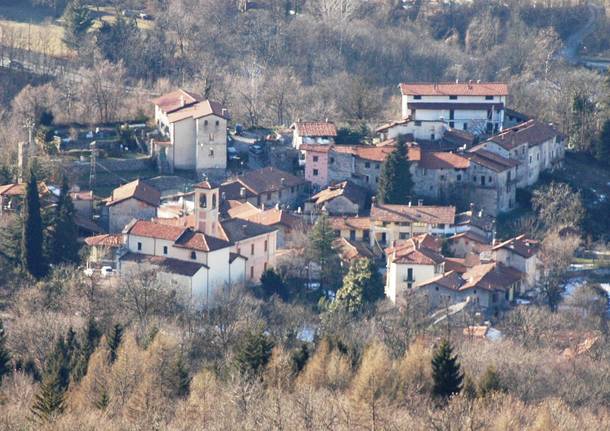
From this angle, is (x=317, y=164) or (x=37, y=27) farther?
(x=37, y=27)

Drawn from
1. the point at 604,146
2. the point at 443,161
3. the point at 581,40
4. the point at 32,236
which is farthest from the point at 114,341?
the point at 581,40

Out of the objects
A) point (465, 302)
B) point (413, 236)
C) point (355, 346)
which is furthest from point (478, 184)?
point (355, 346)

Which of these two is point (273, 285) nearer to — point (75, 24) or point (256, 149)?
point (256, 149)

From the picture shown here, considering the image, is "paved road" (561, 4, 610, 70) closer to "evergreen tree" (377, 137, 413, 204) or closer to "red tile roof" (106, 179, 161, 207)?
"evergreen tree" (377, 137, 413, 204)

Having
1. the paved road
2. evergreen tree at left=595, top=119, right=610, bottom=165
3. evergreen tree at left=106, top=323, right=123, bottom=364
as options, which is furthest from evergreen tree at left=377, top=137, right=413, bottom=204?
the paved road

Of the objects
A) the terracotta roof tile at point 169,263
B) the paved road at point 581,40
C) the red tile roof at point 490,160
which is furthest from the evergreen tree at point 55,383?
the paved road at point 581,40

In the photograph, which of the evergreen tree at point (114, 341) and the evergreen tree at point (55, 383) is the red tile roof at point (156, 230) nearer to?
the evergreen tree at point (114, 341)
